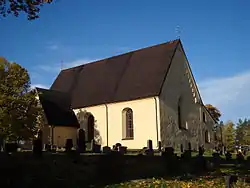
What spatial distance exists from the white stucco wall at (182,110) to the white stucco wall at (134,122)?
42.7 inches

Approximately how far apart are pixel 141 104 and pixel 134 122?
6.58 ft

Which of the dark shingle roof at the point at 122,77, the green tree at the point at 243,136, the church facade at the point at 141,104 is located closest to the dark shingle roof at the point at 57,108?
the church facade at the point at 141,104

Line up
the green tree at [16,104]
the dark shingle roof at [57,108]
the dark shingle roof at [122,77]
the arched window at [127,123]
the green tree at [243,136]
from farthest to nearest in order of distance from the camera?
the green tree at [243,136] < the dark shingle roof at [57,108] < the arched window at [127,123] < the dark shingle roof at [122,77] < the green tree at [16,104]

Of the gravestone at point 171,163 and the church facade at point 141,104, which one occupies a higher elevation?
the church facade at point 141,104

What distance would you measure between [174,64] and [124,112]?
7436mm

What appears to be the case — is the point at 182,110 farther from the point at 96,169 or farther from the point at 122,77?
the point at 96,169

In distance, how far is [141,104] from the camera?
35844 millimetres

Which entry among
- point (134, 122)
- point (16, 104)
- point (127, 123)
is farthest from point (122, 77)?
point (16, 104)

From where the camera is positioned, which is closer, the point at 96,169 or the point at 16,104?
the point at 96,169

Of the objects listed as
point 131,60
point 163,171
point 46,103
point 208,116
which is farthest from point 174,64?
point 163,171

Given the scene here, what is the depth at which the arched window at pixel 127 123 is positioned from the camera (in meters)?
36.9

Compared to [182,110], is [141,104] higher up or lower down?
higher up

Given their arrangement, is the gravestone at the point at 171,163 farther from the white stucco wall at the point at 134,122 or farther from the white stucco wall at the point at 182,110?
the white stucco wall at the point at 182,110

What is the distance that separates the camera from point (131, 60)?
41.2 meters
